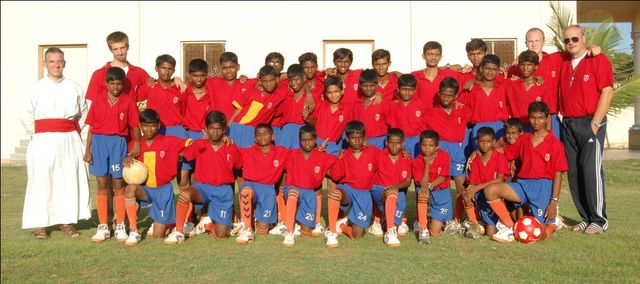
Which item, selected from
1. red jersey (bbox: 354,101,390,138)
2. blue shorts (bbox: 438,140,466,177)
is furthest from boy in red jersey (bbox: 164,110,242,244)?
blue shorts (bbox: 438,140,466,177)

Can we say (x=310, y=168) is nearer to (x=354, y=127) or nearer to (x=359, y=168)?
(x=359, y=168)

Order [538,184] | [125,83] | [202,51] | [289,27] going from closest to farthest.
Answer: [538,184] → [125,83] → [289,27] → [202,51]

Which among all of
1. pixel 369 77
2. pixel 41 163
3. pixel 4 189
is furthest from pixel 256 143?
pixel 4 189

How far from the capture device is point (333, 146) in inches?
253

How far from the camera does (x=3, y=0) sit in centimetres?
1542

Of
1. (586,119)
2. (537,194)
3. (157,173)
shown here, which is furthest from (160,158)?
(586,119)

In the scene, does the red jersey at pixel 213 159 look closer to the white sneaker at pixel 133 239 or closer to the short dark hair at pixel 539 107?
the white sneaker at pixel 133 239

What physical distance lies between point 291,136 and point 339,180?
80 cm

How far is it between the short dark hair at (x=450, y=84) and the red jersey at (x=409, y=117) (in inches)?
13.5

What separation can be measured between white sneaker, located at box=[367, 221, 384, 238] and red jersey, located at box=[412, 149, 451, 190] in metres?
0.64

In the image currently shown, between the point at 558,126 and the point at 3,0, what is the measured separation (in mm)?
14705

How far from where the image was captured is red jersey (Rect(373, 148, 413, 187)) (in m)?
6.05

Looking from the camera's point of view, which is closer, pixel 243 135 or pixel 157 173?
pixel 157 173

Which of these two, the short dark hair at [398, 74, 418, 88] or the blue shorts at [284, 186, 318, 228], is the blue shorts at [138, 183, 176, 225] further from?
the short dark hair at [398, 74, 418, 88]
